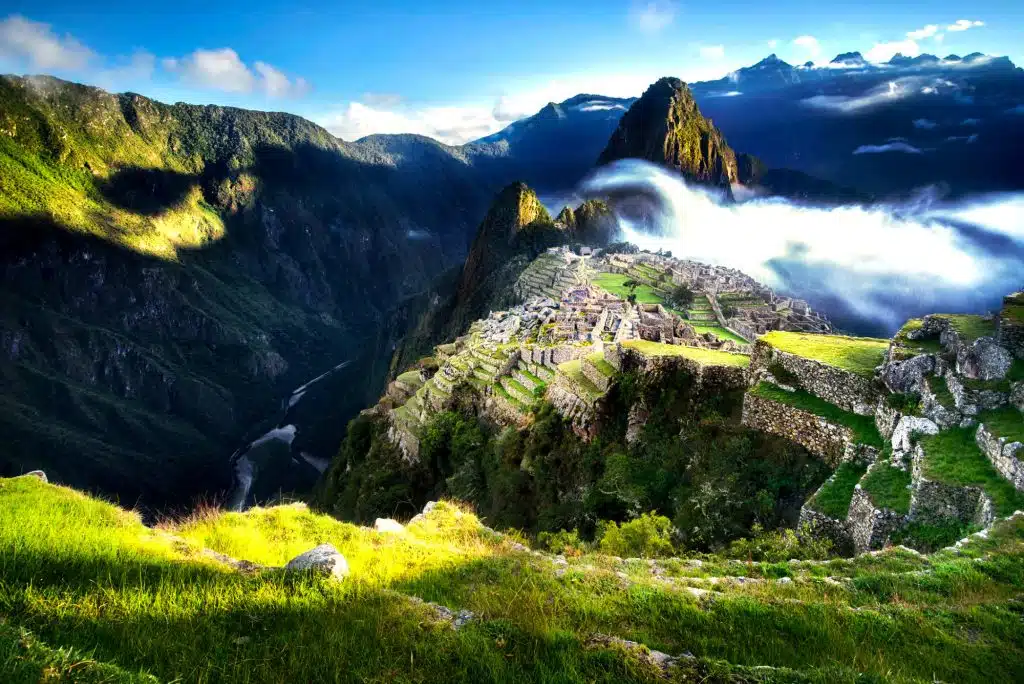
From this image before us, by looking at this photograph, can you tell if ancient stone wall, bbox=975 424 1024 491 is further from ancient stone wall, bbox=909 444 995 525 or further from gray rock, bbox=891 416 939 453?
gray rock, bbox=891 416 939 453

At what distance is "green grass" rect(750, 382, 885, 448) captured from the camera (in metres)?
13.9

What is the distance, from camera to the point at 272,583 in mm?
6121

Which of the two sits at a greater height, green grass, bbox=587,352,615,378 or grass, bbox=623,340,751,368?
grass, bbox=623,340,751,368

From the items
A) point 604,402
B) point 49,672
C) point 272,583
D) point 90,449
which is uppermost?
point 49,672

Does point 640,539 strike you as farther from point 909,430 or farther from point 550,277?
point 550,277

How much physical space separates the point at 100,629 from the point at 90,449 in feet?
481

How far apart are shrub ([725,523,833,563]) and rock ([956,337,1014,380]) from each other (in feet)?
17.6

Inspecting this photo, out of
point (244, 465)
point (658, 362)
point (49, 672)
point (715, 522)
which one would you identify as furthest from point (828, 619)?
point (244, 465)

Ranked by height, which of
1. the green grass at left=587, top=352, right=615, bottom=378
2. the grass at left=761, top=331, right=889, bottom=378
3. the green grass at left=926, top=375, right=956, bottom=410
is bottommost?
the green grass at left=587, top=352, right=615, bottom=378

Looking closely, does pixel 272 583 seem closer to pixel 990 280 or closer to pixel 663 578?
pixel 663 578

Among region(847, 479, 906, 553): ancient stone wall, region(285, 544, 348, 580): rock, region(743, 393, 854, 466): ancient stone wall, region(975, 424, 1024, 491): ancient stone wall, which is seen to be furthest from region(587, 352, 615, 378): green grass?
region(285, 544, 348, 580): rock

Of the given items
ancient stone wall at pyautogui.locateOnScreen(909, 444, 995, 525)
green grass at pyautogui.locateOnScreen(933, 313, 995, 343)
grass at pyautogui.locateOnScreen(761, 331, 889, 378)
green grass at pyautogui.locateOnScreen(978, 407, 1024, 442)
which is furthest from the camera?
grass at pyautogui.locateOnScreen(761, 331, 889, 378)

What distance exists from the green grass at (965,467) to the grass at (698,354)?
7838 mm

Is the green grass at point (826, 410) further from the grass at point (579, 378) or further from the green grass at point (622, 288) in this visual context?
the green grass at point (622, 288)
